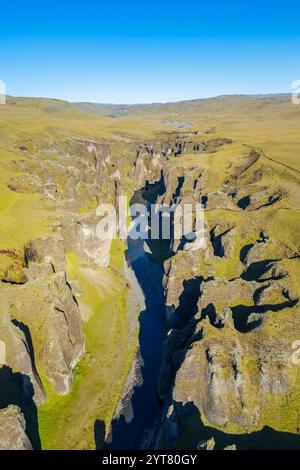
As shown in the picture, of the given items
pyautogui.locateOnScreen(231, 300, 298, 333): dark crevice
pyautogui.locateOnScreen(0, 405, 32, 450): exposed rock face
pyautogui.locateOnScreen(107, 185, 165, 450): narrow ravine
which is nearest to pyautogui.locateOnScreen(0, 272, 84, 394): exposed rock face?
pyautogui.locateOnScreen(107, 185, 165, 450): narrow ravine

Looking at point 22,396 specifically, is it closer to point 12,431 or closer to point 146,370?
point 12,431

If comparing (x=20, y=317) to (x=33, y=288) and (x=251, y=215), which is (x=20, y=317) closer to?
(x=33, y=288)

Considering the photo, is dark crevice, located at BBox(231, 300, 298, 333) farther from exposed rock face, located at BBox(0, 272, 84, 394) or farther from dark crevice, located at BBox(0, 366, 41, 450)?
dark crevice, located at BBox(0, 366, 41, 450)

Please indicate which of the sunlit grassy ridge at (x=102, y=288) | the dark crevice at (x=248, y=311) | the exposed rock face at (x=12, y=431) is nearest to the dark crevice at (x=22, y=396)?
the sunlit grassy ridge at (x=102, y=288)

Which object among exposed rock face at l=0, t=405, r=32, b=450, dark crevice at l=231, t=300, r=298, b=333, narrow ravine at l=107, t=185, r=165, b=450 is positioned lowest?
narrow ravine at l=107, t=185, r=165, b=450

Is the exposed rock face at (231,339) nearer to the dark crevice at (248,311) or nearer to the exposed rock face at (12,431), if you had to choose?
the dark crevice at (248,311)
